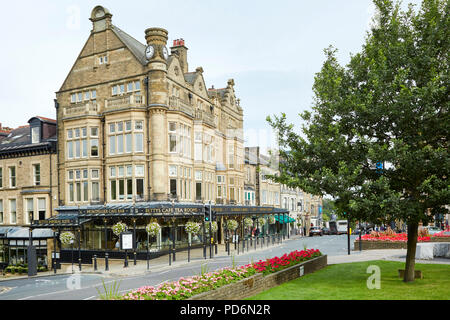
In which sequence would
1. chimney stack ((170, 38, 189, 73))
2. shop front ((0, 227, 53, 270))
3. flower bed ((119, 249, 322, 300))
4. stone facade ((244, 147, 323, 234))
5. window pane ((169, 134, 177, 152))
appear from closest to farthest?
flower bed ((119, 249, 322, 300))
shop front ((0, 227, 53, 270))
window pane ((169, 134, 177, 152))
chimney stack ((170, 38, 189, 73))
stone facade ((244, 147, 323, 234))

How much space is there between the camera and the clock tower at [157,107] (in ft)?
119

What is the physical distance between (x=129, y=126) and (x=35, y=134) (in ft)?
40.5

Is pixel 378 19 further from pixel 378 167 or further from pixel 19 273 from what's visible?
pixel 19 273

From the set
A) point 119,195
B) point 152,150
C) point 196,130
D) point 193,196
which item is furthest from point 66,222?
point 196,130

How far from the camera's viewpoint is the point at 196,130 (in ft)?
137

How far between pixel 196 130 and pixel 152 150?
6352mm

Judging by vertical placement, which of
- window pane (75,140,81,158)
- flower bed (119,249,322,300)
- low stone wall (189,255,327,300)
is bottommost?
low stone wall (189,255,327,300)

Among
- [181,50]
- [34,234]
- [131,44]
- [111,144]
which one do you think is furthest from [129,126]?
[181,50]

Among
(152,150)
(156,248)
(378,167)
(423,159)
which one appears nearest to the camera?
(423,159)

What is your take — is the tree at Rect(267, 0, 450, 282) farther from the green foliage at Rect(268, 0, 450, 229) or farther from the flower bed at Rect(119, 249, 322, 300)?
the flower bed at Rect(119, 249, 322, 300)

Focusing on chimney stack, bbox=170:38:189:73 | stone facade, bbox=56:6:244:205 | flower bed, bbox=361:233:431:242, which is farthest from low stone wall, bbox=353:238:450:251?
chimney stack, bbox=170:38:189:73

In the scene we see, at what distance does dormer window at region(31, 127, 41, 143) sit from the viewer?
1697 inches

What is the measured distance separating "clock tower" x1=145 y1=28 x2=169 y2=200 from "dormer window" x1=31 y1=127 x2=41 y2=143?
44.4 ft

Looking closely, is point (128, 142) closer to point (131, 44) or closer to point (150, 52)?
point (150, 52)
